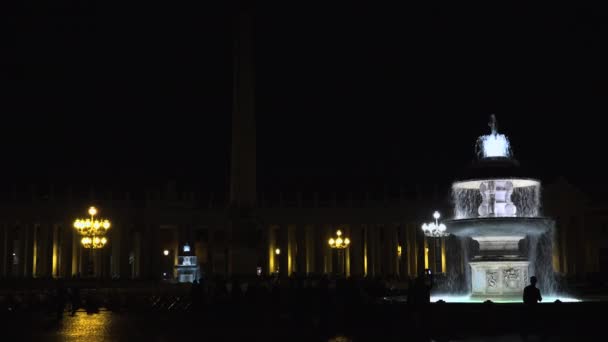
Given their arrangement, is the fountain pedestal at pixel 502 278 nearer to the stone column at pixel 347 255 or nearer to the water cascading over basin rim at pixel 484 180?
the water cascading over basin rim at pixel 484 180

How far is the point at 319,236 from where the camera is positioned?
8788 cm

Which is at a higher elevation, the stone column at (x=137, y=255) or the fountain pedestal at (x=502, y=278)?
the stone column at (x=137, y=255)

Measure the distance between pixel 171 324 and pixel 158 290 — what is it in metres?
18.1

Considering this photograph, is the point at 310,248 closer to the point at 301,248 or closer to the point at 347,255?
the point at 301,248

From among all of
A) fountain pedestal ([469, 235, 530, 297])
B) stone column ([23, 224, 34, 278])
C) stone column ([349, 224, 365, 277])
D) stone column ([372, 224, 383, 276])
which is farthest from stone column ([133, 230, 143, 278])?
fountain pedestal ([469, 235, 530, 297])

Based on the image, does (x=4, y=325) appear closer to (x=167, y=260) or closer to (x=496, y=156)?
(x=496, y=156)

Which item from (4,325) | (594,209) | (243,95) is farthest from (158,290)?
(594,209)

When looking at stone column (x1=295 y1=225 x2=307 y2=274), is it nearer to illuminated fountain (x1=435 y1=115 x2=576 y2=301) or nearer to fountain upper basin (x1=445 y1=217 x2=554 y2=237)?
illuminated fountain (x1=435 y1=115 x2=576 y2=301)

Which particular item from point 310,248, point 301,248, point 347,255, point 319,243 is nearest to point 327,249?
point 310,248

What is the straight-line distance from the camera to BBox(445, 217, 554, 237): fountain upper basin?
29609 mm

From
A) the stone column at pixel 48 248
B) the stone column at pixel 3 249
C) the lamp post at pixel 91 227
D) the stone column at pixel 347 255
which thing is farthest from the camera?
the stone column at pixel 347 255

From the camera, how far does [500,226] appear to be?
1174 inches

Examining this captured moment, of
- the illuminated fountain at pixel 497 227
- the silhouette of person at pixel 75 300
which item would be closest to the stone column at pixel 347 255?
the silhouette of person at pixel 75 300

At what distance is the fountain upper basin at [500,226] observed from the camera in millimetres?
29609
